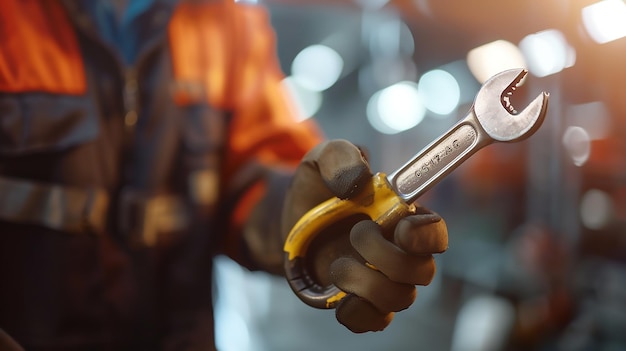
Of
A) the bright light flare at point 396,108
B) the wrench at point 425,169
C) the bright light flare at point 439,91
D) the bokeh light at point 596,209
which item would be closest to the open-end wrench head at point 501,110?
the wrench at point 425,169

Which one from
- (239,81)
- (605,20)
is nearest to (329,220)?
(239,81)

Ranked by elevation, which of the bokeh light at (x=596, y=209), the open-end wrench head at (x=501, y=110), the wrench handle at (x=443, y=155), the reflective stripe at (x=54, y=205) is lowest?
the reflective stripe at (x=54, y=205)

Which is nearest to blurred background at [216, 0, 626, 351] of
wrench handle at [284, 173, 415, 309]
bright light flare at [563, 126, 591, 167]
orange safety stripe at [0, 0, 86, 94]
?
bright light flare at [563, 126, 591, 167]

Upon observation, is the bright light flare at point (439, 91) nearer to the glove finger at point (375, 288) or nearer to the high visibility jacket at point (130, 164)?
the high visibility jacket at point (130, 164)

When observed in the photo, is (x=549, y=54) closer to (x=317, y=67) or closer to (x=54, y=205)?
(x=54, y=205)

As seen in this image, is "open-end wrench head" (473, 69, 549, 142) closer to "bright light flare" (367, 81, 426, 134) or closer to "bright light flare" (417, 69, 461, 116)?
"bright light flare" (417, 69, 461, 116)

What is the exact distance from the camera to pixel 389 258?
18.7 inches

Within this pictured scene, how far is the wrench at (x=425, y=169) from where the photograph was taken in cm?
44

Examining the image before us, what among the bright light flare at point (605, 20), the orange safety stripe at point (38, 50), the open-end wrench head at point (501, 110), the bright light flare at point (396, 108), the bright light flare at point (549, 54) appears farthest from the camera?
the bright light flare at point (396, 108)

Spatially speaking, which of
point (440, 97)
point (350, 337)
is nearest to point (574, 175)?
point (350, 337)

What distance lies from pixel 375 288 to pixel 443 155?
0.13 meters

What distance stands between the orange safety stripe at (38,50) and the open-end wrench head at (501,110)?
1.75ft

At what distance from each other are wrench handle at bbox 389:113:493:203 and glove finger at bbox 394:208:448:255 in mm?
26

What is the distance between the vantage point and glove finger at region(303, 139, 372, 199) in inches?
19.6
